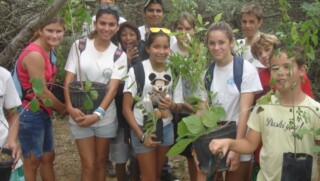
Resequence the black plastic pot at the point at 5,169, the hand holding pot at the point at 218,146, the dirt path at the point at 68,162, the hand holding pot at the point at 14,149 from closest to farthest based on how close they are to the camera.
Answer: the hand holding pot at the point at 218,146 → the black plastic pot at the point at 5,169 → the hand holding pot at the point at 14,149 → the dirt path at the point at 68,162

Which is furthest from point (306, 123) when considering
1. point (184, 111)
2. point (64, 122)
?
point (64, 122)

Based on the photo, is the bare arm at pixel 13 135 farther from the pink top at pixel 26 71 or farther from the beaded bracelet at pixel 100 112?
the beaded bracelet at pixel 100 112

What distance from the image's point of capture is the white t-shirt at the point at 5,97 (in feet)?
10.3

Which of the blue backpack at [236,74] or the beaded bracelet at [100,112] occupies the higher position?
the blue backpack at [236,74]

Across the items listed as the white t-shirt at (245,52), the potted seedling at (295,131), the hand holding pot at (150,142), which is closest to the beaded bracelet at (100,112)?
the hand holding pot at (150,142)

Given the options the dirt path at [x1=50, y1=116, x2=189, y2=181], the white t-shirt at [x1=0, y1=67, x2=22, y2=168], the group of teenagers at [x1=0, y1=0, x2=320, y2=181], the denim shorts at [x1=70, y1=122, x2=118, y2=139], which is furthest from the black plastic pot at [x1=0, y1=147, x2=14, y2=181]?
the dirt path at [x1=50, y1=116, x2=189, y2=181]

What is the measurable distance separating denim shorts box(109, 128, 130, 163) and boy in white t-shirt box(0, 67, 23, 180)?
133 cm

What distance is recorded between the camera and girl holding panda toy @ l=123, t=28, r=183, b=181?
402 centimetres

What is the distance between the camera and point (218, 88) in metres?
3.76

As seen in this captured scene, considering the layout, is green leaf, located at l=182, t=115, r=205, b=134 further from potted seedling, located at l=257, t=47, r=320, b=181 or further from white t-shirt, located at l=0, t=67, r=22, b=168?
white t-shirt, located at l=0, t=67, r=22, b=168

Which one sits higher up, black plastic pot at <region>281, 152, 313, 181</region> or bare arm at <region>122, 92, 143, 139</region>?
bare arm at <region>122, 92, 143, 139</region>

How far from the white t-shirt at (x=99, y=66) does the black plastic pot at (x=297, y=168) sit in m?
1.81

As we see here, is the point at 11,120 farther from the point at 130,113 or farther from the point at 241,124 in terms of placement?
the point at 241,124

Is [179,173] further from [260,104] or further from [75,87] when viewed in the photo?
[260,104]
